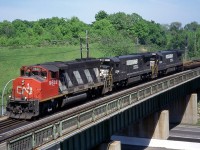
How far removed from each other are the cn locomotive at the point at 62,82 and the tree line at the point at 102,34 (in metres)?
66.4

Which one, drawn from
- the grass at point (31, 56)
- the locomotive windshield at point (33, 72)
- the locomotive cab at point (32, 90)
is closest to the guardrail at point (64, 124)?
the locomotive cab at point (32, 90)

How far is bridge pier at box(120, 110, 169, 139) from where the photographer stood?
4725 centimetres

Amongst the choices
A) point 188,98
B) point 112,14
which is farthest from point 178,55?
point 112,14

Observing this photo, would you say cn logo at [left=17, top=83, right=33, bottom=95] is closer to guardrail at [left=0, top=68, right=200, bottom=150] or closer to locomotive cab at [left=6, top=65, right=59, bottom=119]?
locomotive cab at [left=6, top=65, right=59, bottom=119]

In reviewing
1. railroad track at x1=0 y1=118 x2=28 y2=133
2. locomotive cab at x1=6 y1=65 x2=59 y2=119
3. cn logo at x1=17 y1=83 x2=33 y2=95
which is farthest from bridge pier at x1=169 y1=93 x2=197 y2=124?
railroad track at x1=0 y1=118 x2=28 y2=133

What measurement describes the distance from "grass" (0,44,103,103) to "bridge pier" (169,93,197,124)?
39.5m

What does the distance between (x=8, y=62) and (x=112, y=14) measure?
11595cm

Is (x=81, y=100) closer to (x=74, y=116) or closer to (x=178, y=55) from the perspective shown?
(x=74, y=116)

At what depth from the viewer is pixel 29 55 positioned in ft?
327

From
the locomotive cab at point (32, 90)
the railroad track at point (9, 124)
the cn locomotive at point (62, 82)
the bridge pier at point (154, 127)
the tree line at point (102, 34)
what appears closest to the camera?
the railroad track at point (9, 124)

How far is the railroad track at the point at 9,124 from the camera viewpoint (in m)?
22.0

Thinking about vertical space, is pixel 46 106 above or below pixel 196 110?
above

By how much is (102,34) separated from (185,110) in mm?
83902

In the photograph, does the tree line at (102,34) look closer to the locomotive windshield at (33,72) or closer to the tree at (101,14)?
the tree at (101,14)
